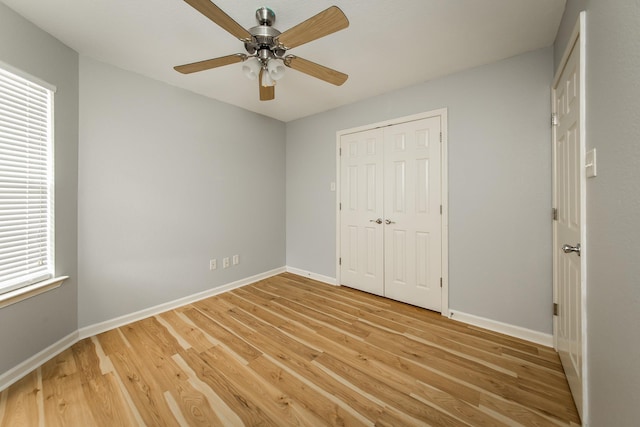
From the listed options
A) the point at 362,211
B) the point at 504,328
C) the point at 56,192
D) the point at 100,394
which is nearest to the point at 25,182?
the point at 56,192

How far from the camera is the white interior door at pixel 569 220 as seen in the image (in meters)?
1.33

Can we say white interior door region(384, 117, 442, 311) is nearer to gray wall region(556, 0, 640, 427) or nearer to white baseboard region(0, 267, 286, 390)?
gray wall region(556, 0, 640, 427)

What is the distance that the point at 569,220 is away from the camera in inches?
62.0

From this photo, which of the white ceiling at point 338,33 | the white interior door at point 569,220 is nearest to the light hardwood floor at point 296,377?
the white interior door at point 569,220

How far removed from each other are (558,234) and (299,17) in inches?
98.0

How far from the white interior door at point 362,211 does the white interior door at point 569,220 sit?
1.57m

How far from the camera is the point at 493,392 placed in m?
1.54

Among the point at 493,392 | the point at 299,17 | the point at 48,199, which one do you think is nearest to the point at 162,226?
the point at 48,199

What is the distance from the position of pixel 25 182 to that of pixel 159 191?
0.96 metres

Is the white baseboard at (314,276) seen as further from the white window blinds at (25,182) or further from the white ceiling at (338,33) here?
the white window blinds at (25,182)

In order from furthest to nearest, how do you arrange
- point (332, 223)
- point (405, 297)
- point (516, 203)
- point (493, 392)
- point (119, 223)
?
point (332, 223)
point (405, 297)
point (119, 223)
point (516, 203)
point (493, 392)

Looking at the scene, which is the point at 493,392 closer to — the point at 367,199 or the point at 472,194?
the point at 472,194

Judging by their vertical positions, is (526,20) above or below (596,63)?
above

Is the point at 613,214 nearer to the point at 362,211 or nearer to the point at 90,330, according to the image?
the point at 362,211
